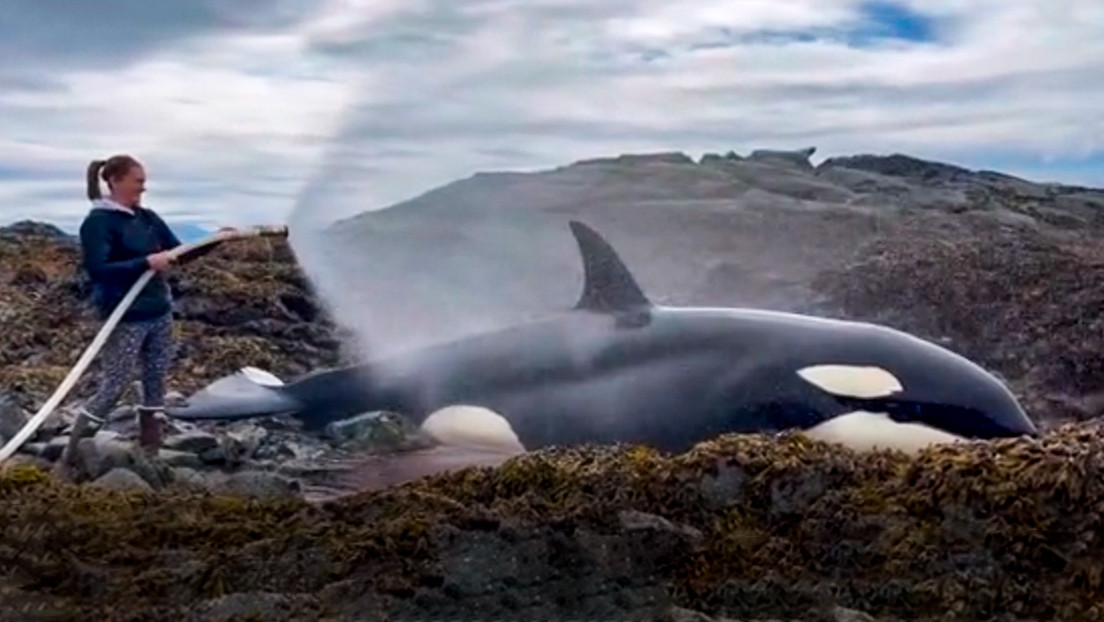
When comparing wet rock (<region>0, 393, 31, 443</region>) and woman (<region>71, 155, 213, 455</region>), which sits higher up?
woman (<region>71, 155, 213, 455</region>)

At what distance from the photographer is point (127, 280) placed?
10.0 meters

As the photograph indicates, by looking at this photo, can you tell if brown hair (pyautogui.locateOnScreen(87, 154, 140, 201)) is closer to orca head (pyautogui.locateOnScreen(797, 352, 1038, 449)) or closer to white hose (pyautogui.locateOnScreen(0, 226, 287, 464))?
white hose (pyautogui.locateOnScreen(0, 226, 287, 464))

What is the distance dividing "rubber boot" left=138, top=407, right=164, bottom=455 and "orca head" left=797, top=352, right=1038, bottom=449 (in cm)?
378

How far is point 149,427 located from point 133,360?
1.39 feet

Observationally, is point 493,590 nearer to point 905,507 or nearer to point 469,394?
point 905,507

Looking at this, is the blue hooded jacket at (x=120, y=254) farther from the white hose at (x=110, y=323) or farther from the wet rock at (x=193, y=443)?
the wet rock at (x=193, y=443)

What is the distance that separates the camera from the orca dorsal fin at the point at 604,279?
401 inches

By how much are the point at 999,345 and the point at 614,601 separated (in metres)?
10.1

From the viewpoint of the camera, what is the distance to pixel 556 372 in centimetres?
1010

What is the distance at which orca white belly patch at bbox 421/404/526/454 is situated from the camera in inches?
394

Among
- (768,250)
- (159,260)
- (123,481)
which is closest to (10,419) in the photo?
(159,260)

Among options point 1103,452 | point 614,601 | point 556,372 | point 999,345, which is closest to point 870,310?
point 999,345

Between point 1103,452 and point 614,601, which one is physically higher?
point 1103,452

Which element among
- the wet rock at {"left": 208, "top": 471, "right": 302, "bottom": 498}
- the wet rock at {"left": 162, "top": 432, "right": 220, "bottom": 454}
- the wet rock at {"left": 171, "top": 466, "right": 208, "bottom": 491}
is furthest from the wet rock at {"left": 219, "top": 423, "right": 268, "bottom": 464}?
the wet rock at {"left": 208, "top": 471, "right": 302, "bottom": 498}
